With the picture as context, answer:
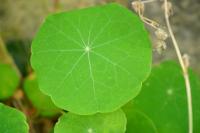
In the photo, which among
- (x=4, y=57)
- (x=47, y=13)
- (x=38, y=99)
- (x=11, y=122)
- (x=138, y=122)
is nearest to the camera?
(x=11, y=122)

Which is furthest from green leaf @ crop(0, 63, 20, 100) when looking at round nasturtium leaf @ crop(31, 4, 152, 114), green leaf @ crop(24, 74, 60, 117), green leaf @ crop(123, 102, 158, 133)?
green leaf @ crop(123, 102, 158, 133)

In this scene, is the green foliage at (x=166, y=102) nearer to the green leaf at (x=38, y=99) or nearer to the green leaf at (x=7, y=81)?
the green leaf at (x=38, y=99)

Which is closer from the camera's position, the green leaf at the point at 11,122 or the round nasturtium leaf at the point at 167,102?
the green leaf at the point at 11,122

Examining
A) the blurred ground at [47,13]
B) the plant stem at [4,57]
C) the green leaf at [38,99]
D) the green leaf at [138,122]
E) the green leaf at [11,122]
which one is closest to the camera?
the green leaf at [11,122]

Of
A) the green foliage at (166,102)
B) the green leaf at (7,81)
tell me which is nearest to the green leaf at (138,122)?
the green foliage at (166,102)

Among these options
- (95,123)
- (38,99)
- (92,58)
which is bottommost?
(38,99)

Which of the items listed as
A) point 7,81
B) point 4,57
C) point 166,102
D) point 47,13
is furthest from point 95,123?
point 47,13

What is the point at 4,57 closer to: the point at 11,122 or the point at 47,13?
the point at 47,13
